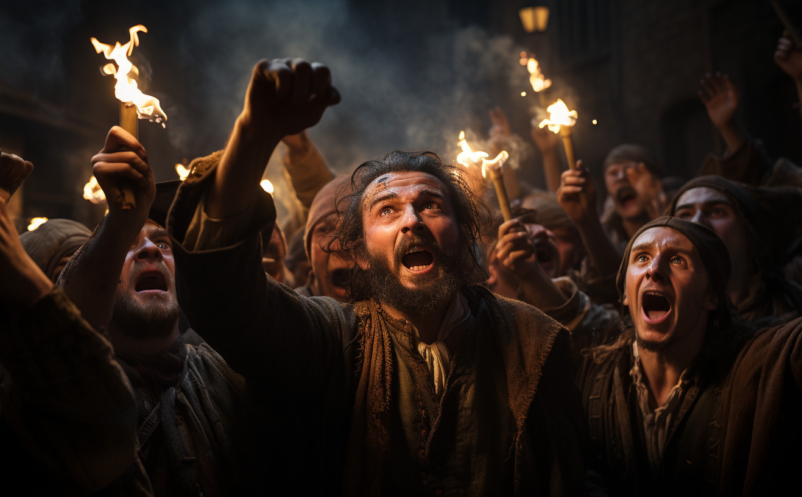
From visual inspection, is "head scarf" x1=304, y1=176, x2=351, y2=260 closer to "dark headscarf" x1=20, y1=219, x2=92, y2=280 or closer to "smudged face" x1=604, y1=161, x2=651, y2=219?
"dark headscarf" x1=20, y1=219, x2=92, y2=280

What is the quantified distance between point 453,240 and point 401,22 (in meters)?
12.1

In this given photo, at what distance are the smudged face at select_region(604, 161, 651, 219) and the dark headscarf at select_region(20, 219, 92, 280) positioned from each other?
4.44 meters

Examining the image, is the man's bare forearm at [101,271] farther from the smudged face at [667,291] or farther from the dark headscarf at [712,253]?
the dark headscarf at [712,253]

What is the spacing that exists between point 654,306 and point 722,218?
1.25 metres

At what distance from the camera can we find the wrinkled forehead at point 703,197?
3832mm

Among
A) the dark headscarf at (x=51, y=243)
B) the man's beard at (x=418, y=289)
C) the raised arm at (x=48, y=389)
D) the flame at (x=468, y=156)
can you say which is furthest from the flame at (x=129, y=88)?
the flame at (x=468, y=156)

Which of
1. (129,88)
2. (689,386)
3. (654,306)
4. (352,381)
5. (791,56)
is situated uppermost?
(791,56)

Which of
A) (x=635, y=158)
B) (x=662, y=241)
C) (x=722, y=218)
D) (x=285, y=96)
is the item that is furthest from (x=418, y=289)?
(x=635, y=158)

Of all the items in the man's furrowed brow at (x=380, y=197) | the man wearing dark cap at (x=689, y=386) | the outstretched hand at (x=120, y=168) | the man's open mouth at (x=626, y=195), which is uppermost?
the man's open mouth at (x=626, y=195)

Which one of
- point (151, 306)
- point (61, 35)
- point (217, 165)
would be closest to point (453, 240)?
point (217, 165)

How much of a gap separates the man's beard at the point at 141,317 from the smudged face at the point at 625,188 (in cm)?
428

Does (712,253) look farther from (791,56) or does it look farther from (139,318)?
(139,318)

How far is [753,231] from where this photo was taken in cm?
373

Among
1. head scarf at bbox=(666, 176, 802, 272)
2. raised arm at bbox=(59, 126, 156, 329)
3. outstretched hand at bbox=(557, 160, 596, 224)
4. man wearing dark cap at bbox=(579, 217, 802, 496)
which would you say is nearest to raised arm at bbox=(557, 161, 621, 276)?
outstretched hand at bbox=(557, 160, 596, 224)
